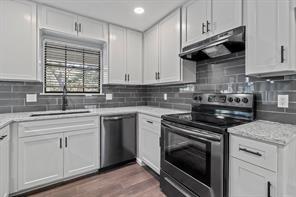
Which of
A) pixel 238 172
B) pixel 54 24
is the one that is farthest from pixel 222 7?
pixel 54 24

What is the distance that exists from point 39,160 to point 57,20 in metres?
1.94

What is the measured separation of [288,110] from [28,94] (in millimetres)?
3183

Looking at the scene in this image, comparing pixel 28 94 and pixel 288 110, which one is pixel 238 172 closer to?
pixel 288 110

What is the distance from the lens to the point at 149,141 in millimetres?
2420

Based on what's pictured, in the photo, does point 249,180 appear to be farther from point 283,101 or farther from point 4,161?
point 4,161

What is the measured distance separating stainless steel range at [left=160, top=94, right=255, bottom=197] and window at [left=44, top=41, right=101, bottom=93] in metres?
1.72

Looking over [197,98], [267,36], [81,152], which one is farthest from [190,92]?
[81,152]

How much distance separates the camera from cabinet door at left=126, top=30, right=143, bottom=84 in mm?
3022

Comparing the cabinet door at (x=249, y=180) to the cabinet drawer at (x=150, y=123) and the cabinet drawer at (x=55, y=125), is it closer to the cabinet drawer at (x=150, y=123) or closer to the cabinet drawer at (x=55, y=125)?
the cabinet drawer at (x=150, y=123)

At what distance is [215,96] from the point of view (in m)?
2.01

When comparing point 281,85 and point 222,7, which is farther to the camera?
point 222,7

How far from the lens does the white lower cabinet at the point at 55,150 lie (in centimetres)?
187

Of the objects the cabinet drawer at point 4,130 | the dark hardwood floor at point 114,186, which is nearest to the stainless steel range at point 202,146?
the dark hardwood floor at point 114,186

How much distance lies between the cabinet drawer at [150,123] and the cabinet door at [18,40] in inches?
64.5
